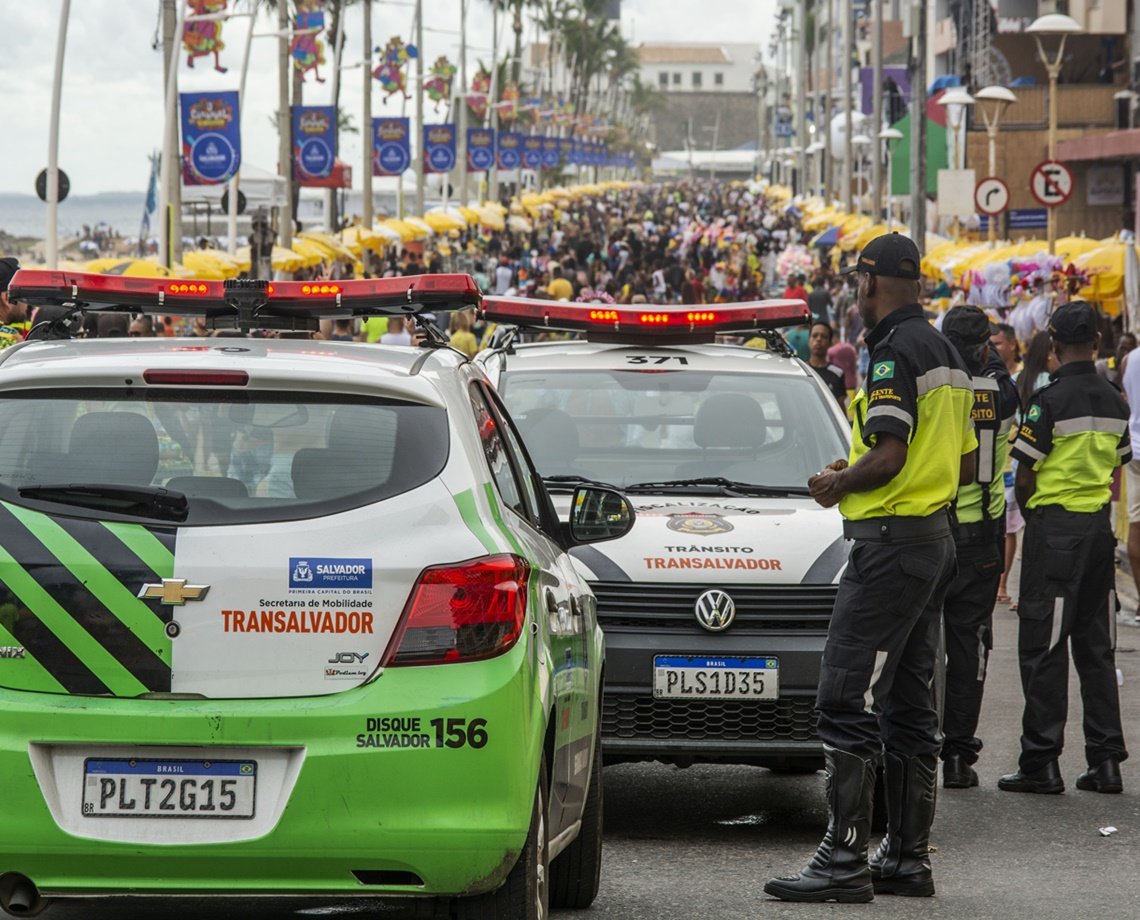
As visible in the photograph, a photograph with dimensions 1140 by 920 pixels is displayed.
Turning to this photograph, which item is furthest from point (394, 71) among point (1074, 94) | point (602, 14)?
point (602, 14)

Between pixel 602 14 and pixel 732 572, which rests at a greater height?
pixel 602 14

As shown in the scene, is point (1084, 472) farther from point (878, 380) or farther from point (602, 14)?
point (602, 14)

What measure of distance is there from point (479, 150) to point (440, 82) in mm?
4503

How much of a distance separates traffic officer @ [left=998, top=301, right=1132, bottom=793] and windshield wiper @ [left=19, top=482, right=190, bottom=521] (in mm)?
4685

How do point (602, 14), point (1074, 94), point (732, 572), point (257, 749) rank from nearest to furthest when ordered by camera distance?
1. point (257, 749)
2. point (732, 572)
3. point (1074, 94)
4. point (602, 14)

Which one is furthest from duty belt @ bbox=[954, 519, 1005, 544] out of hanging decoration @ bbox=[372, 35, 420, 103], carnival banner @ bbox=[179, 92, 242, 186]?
hanging decoration @ bbox=[372, 35, 420, 103]

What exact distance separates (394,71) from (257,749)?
175ft

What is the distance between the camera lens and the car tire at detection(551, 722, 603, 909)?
6.15 metres

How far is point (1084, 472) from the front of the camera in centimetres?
847

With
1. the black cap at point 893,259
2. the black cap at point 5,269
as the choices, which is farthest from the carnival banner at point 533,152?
the black cap at point 893,259

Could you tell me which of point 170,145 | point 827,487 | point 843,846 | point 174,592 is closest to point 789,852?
point 843,846

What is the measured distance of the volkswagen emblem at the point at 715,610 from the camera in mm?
7238

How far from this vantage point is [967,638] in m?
8.41

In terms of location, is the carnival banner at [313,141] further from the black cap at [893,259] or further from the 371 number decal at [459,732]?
the 371 number decal at [459,732]
